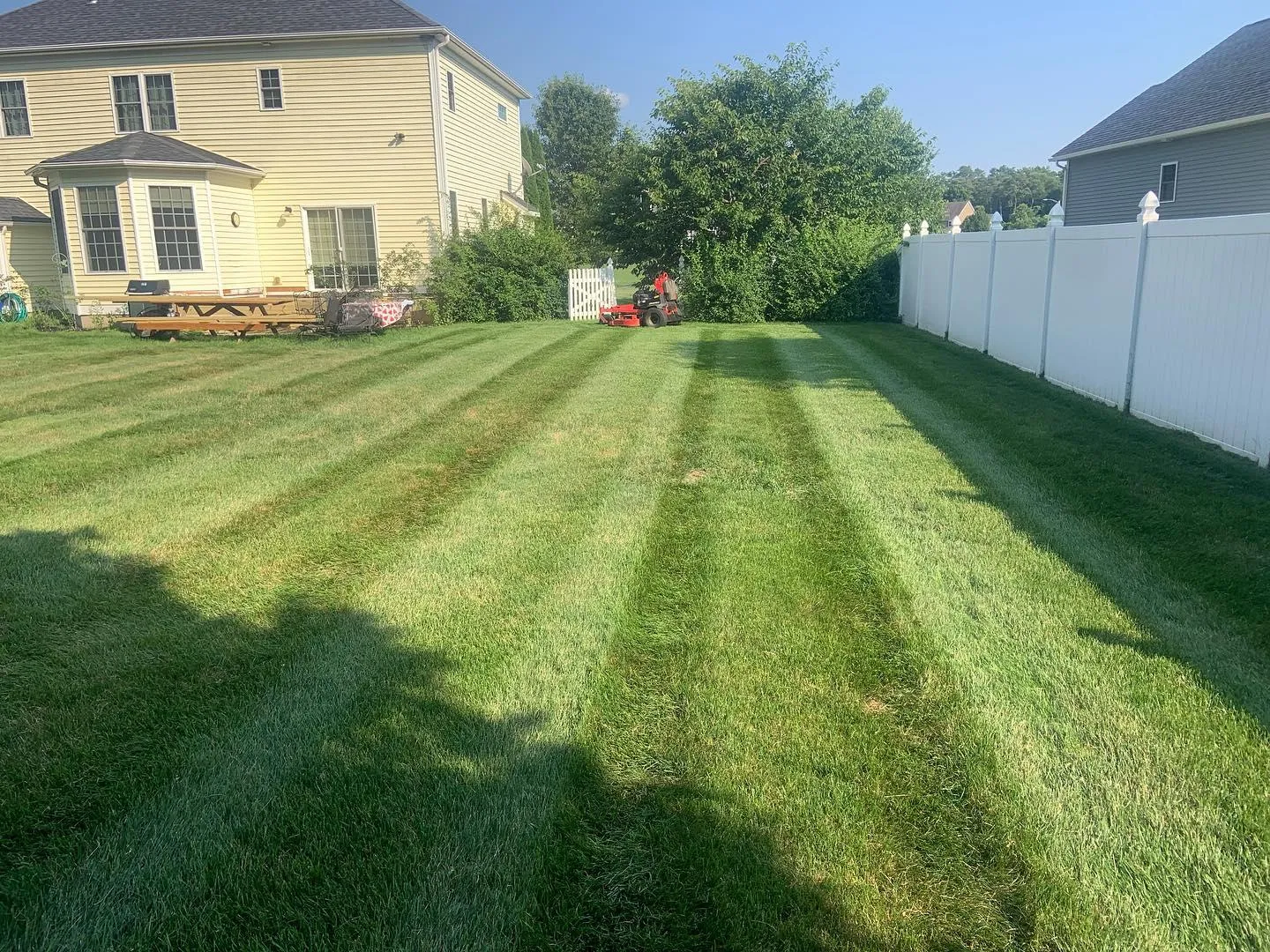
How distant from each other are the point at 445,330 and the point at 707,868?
15264mm

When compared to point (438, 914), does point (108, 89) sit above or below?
above

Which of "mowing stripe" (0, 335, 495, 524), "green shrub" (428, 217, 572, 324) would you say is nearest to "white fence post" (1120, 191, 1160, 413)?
"mowing stripe" (0, 335, 495, 524)

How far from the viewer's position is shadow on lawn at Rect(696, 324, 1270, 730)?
3818mm

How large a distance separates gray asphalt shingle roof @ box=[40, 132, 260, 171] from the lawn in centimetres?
1302

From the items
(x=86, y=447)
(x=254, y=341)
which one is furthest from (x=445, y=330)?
(x=86, y=447)

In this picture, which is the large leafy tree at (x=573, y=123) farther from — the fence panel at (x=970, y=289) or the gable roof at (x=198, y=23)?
the fence panel at (x=970, y=289)

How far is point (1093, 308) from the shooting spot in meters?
8.69

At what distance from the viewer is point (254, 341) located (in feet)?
48.5

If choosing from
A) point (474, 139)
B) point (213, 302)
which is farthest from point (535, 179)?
point (213, 302)

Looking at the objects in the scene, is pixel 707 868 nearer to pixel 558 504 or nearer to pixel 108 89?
pixel 558 504

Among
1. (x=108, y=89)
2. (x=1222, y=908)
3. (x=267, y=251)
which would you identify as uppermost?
(x=108, y=89)

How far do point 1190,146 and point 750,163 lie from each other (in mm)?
9839

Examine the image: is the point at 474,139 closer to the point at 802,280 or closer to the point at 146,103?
the point at 146,103

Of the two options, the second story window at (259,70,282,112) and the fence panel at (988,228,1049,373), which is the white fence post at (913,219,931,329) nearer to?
the fence panel at (988,228,1049,373)
